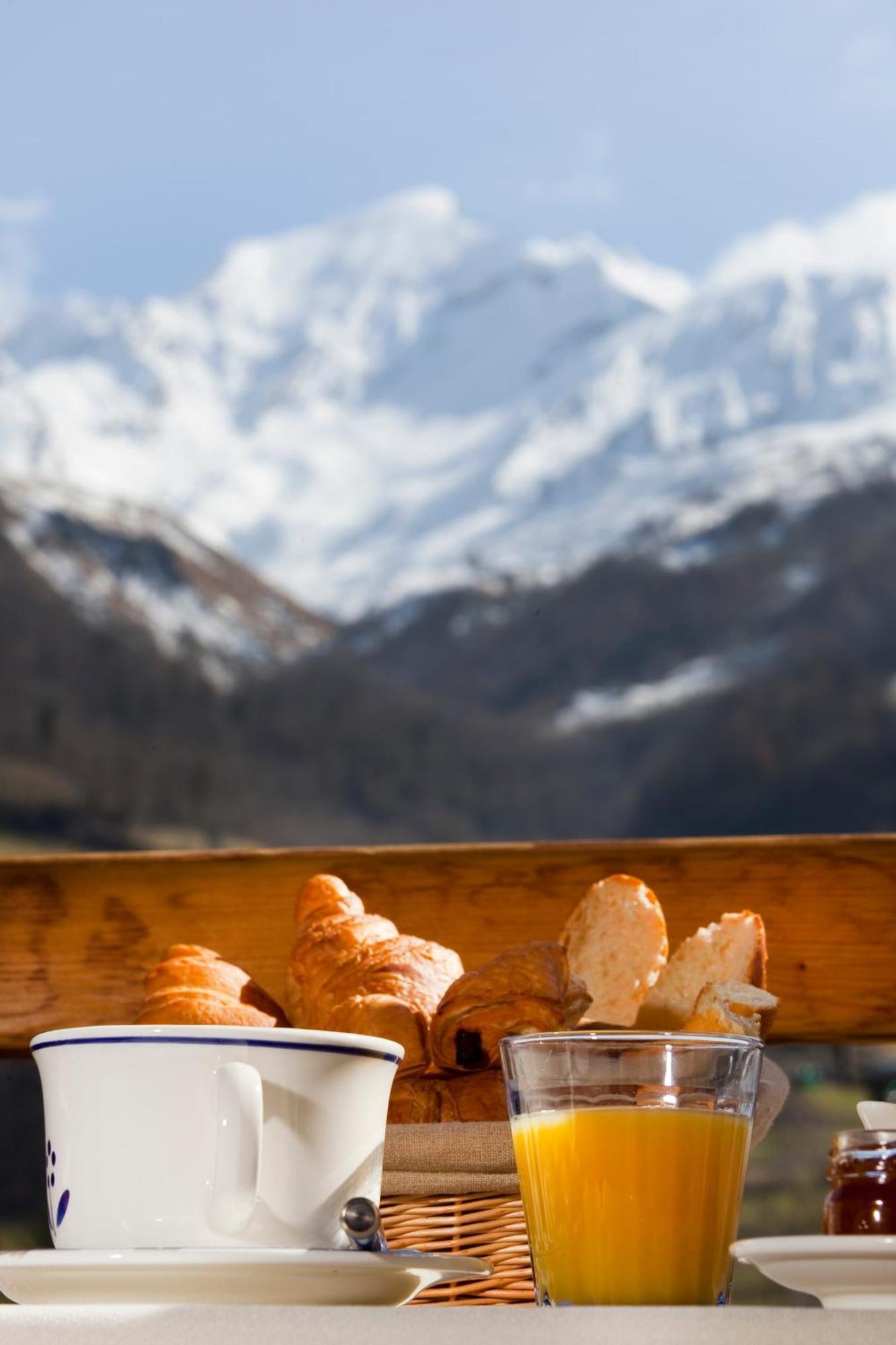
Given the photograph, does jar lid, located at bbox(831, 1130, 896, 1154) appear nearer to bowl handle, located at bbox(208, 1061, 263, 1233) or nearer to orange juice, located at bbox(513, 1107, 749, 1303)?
orange juice, located at bbox(513, 1107, 749, 1303)

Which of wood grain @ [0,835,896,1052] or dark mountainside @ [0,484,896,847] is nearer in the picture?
wood grain @ [0,835,896,1052]

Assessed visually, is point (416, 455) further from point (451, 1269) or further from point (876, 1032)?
point (451, 1269)

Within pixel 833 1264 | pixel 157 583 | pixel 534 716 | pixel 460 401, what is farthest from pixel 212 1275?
pixel 460 401

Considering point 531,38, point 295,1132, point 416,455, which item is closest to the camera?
point 295,1132

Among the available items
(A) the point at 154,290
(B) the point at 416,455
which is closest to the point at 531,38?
(B) the point at 416,455

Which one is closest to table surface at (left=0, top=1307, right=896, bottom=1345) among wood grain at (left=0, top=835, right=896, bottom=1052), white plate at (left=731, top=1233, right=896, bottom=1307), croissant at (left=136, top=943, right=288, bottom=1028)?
white plate at (left=731, top=1233, right=896, bottom=1307)

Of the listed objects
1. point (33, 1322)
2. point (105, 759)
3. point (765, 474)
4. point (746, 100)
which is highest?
point (746, 100)
